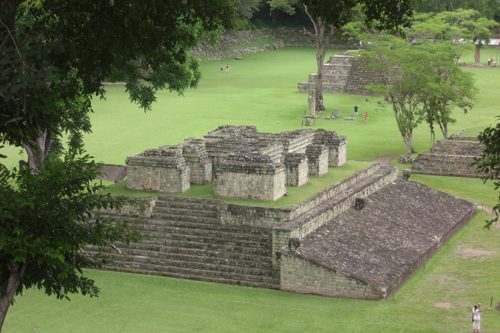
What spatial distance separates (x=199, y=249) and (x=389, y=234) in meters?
5.78

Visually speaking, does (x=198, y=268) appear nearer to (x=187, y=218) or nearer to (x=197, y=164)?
(x=187, y=218)

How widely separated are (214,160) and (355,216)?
15.3ft

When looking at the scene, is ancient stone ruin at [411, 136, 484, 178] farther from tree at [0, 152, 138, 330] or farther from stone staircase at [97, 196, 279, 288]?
tree at [0, 152, 138, 330]

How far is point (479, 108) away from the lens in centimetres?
5666

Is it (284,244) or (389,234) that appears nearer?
(284,244)

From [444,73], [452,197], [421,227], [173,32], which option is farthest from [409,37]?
[173,32]

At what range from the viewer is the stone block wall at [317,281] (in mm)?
27234

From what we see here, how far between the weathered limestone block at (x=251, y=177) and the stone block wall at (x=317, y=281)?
116 inches

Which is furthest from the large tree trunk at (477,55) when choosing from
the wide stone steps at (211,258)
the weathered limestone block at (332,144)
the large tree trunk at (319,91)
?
the wide stone steps at (211,258)

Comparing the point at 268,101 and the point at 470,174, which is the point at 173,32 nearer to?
the point at 470,174

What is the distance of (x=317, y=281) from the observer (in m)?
27.5

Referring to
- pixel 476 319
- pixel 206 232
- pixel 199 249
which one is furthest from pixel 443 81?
pixel 476 319

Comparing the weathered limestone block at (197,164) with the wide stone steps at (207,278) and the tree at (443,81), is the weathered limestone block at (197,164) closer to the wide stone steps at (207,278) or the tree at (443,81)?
the wide stone steps at (207,278)

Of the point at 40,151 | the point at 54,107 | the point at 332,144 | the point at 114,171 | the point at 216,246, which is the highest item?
the point at 54,107
